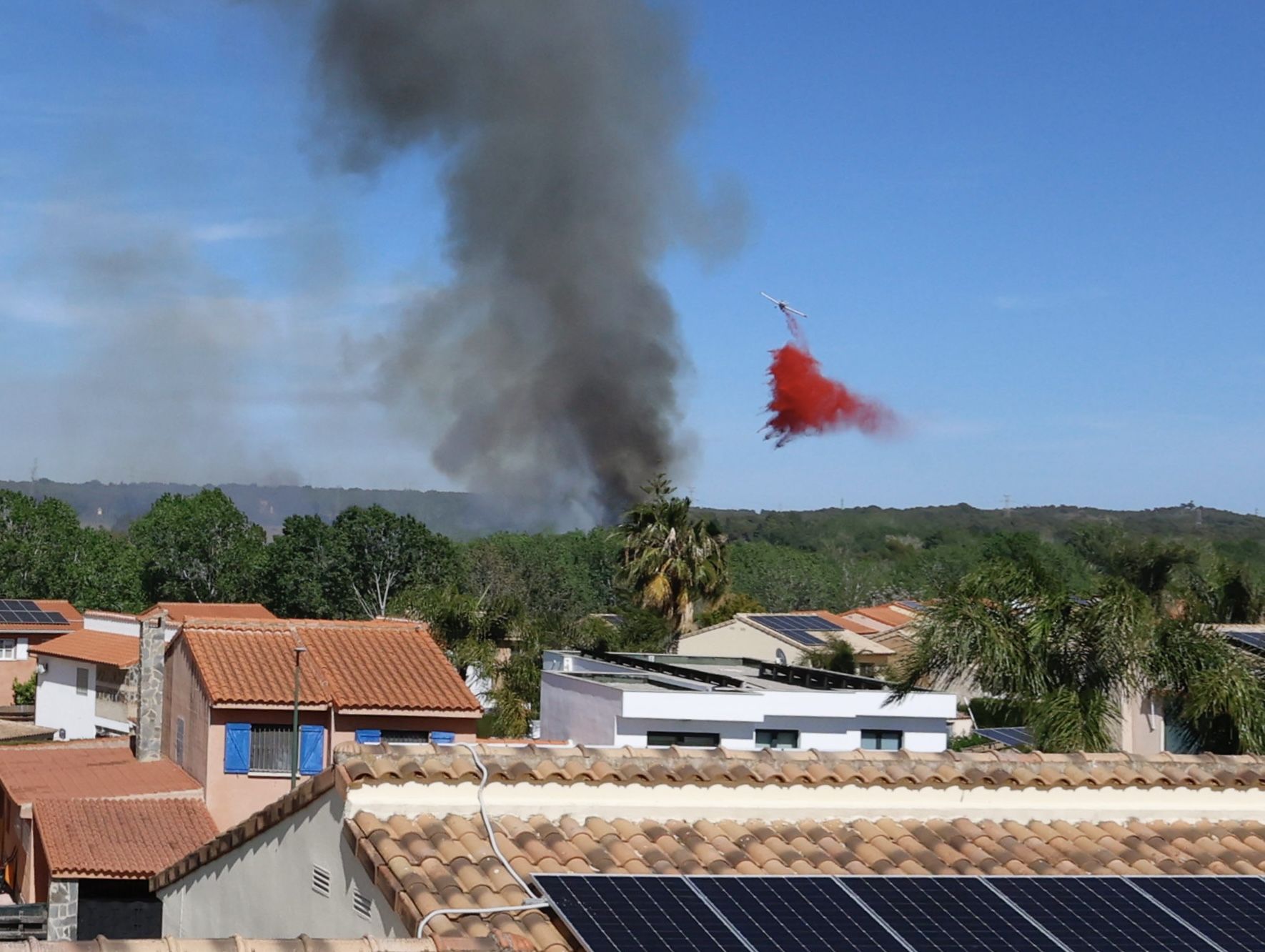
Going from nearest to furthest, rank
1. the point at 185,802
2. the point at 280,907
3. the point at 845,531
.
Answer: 1. the point at 280,907
2. the point at 185,802
3. the point at 845,531

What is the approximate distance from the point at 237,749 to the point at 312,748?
1.55 m

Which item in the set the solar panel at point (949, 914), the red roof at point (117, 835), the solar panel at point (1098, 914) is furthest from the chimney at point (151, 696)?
the solar panel at point (1098, 914)

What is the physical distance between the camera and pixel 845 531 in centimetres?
18625

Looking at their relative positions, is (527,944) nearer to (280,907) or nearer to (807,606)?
(280,907)

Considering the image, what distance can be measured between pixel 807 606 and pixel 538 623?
65.1 m

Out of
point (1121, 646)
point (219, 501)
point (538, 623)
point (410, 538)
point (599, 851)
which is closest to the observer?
point (599, 851)

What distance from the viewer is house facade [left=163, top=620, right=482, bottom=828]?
28.4 m

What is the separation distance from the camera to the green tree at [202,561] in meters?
97.1

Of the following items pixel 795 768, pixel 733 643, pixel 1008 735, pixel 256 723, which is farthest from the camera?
pixel 733 643

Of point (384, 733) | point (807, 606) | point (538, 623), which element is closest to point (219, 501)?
point (807, 606)

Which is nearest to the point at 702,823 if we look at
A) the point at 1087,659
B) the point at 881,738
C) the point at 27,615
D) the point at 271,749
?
the point at 1087,659

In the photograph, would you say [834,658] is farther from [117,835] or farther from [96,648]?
[117,835]

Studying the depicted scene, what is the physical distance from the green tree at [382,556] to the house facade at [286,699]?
60157 millimetres

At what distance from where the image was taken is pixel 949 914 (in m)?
8.16
